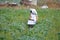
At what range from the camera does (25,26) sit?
20.6 ft

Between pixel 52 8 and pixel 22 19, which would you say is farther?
pixel 52 8

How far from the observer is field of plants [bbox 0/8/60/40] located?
18.8 ft

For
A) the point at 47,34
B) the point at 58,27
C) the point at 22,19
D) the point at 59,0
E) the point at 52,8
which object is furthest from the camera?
the point at 59,0

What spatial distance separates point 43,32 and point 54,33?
0.29 m

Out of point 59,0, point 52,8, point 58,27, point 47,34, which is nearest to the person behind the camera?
point 47,34

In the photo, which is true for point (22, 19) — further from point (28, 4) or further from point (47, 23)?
point (28, 4)

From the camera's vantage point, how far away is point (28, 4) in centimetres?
851

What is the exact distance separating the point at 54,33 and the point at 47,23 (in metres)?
0.63

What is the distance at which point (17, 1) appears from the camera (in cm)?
860

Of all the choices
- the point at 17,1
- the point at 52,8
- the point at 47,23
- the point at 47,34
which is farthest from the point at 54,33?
the point at 17,1

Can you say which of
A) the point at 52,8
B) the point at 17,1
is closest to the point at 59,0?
the point at 52,8

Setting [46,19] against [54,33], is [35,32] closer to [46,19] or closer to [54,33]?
[54,33]

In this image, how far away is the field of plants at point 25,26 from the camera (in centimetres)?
573

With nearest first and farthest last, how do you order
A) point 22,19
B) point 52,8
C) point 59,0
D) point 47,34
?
point 47,34, point 22,19, point 52,8, point 59,0
